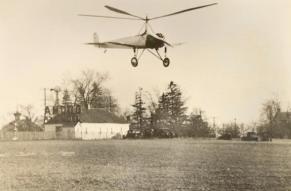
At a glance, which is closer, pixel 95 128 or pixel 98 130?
pixel 95 128

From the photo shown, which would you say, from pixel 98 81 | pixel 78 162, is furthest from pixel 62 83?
pixel 78 162

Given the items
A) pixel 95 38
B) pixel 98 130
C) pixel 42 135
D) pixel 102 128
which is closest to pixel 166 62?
pixel 95 38

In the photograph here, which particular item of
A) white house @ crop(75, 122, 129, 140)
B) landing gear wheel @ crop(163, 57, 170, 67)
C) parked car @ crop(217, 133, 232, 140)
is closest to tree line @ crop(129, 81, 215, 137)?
landing gear wheel @ crop(163, 57, 170, 67)

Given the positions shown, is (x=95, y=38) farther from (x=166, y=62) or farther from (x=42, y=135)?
(x=42, y=135)

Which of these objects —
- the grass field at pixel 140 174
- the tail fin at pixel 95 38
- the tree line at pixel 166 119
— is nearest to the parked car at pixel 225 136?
the tree line at pixel 166 119

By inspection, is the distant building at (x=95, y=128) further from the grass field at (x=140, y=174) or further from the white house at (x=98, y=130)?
the grass field at (x=140, y=174)

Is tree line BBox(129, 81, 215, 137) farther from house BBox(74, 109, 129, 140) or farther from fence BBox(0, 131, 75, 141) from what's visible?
fence BBox(0, 131, 75, 141)

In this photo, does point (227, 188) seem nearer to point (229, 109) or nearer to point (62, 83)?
point (229, 109)

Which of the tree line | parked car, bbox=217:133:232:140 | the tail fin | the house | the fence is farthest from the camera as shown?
the house
